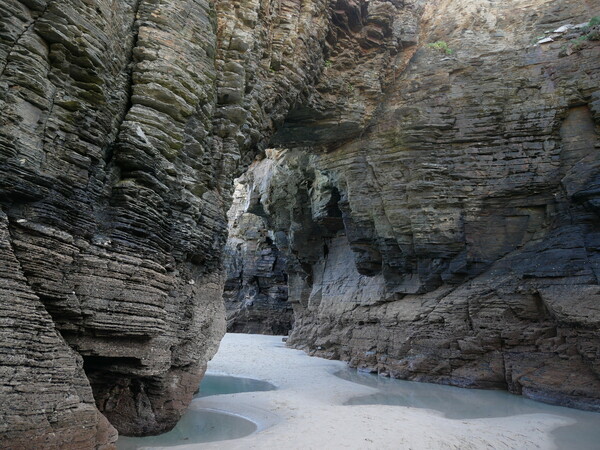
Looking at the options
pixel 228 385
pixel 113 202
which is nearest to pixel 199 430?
pixel 113 202

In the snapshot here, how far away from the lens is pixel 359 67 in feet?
58.4

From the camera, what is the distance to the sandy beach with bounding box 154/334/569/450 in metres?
8.40

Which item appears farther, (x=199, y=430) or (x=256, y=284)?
(x=256, y=284)

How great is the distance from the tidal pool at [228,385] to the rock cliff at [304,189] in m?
3.82

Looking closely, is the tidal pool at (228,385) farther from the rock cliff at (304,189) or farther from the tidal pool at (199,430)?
the rock cliff at (304,189)

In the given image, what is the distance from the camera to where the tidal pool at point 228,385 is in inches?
540

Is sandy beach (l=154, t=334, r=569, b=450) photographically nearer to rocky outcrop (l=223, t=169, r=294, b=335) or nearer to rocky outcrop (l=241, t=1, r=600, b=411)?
rocky outcrop (l=241, t=1, r=600, b=411)

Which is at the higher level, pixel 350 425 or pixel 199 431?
pixel 350 425

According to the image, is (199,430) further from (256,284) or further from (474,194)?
(256,284)

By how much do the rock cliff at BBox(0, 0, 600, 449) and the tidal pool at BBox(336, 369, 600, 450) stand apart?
84 centimetres

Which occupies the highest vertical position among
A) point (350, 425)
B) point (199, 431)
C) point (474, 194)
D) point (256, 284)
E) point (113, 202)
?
point (474, 194)

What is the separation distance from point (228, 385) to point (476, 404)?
28.2 feet

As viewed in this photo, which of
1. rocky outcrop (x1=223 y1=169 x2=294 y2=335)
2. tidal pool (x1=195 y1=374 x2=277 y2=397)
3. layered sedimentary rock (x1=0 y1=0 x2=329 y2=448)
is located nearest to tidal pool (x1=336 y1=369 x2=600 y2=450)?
tidal pool (x1=195 y1=374 x2=277 y2=397)

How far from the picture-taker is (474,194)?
1641cm
